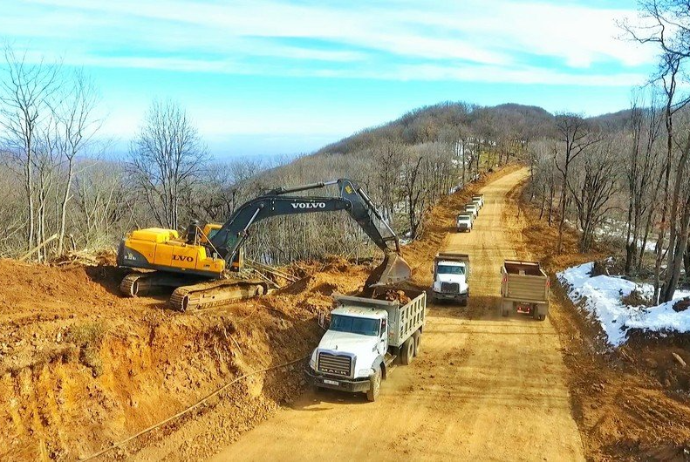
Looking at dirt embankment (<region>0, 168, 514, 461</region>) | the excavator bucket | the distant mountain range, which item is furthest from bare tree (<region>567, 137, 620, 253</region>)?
the distant mountain range

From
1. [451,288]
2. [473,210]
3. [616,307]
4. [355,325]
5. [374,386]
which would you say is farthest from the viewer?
[473,210]

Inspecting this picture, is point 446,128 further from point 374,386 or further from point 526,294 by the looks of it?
point 374,386

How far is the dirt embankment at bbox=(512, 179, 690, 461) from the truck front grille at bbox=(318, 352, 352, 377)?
19.4ft

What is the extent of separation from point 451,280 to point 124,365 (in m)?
14.8

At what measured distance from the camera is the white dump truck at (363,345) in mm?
13055

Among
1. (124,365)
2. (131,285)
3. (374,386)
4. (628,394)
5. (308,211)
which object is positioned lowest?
(628,394)

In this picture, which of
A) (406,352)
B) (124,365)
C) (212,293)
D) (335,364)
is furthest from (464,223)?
(124,365)

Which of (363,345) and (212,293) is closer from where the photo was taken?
(363,345)

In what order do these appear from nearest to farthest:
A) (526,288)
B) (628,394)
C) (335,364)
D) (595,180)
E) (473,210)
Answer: (335,364) < (628,394) < (526,288) < (595,180) < (473,210)

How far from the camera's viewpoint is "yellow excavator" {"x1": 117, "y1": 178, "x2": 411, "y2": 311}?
17.1 metres

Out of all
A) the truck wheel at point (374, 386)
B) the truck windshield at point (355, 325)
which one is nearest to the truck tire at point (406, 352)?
the truck windshield at point (355, 325)

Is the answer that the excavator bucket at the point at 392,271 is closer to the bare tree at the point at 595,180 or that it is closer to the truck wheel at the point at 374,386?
the truck wheel at the point at 374,386

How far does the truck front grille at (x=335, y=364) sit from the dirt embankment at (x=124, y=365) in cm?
159

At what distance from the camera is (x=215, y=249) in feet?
58.1
